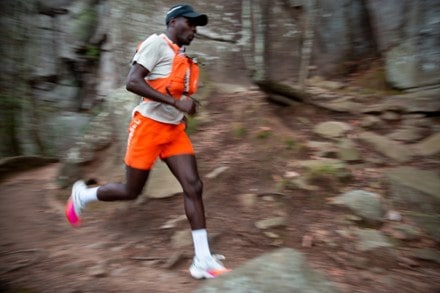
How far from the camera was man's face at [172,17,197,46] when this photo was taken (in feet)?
11.8

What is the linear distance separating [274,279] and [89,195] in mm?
2012

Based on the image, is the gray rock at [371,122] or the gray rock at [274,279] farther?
the gray rock at [371,122]

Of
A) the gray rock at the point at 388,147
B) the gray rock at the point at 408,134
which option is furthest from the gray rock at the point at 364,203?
the gray rock at the point at 408,134

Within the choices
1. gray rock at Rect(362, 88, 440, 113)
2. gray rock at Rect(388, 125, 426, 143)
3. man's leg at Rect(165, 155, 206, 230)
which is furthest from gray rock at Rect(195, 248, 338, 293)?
gray rock at Rect(362, 88, 440, 113)

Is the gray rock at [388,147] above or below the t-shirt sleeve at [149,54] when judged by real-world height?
below

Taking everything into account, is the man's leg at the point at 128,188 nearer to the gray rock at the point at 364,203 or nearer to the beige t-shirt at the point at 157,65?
the beige t-shirt at the point at 157,65

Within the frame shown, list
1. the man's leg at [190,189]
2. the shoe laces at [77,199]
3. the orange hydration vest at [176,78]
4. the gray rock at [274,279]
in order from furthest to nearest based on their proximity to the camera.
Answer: the shoe laces at [77,199]
the man's leg at [190,189]
the orange hydration vest at [176,78]
the gray rock at [274,279]

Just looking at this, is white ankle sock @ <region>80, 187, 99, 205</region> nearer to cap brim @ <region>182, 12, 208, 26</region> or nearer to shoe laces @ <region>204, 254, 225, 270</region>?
shoe laces @ <region>204, 254, 225, 270</region>

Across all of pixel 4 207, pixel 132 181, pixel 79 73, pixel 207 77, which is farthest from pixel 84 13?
pixel 132 181

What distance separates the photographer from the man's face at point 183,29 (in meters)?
3.58

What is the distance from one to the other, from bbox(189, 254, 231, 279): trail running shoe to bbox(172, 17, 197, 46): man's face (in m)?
1.79

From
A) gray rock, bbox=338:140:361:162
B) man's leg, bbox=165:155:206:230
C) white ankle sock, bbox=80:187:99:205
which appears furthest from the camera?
gray rock, bbox=338:140:361:162

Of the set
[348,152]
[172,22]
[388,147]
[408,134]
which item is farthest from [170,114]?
[408,134]

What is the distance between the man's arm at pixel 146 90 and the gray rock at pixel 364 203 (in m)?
1.83
